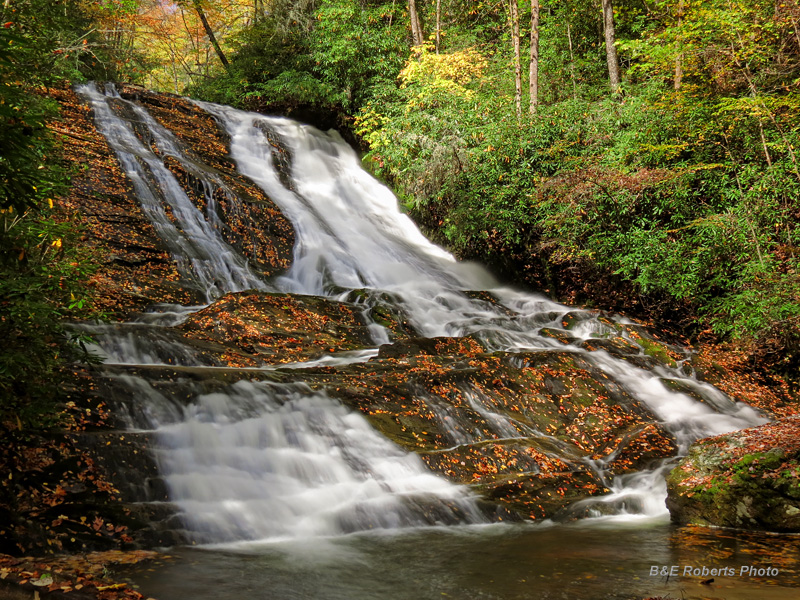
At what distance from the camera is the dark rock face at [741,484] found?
5.23m

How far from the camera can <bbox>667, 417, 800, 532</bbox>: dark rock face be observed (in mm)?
5227

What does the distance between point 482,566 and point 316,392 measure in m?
3.23

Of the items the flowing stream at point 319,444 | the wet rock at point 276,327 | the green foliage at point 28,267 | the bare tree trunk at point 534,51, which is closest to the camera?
the green foliage at point 28,267

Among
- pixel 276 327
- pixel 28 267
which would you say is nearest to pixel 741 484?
pixel 28 267

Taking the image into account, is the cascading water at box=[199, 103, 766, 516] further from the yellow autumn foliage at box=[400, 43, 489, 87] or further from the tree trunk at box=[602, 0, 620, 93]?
the tree trunk at box=[602, 0, 620, 93]

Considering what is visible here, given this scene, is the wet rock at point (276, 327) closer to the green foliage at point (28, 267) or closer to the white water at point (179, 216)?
the white water at point (179, 216)

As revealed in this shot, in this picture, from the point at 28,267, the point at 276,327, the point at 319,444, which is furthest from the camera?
the point at 276,327

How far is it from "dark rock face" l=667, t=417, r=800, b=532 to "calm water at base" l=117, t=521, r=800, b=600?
0.85 ft

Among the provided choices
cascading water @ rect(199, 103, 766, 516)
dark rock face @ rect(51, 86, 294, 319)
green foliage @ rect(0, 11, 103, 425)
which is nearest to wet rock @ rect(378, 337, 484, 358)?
cascading water @ rect(199, 103, 766, 516)

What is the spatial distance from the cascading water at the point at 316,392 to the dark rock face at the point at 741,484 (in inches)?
22.7

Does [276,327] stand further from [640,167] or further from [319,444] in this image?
[640,167]

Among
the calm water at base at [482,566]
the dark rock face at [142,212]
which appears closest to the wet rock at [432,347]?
the calm water at base at [482,566]

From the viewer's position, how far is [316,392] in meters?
6.97

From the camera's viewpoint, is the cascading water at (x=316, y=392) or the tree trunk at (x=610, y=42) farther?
the tree trunk at (x=610, y=42)
